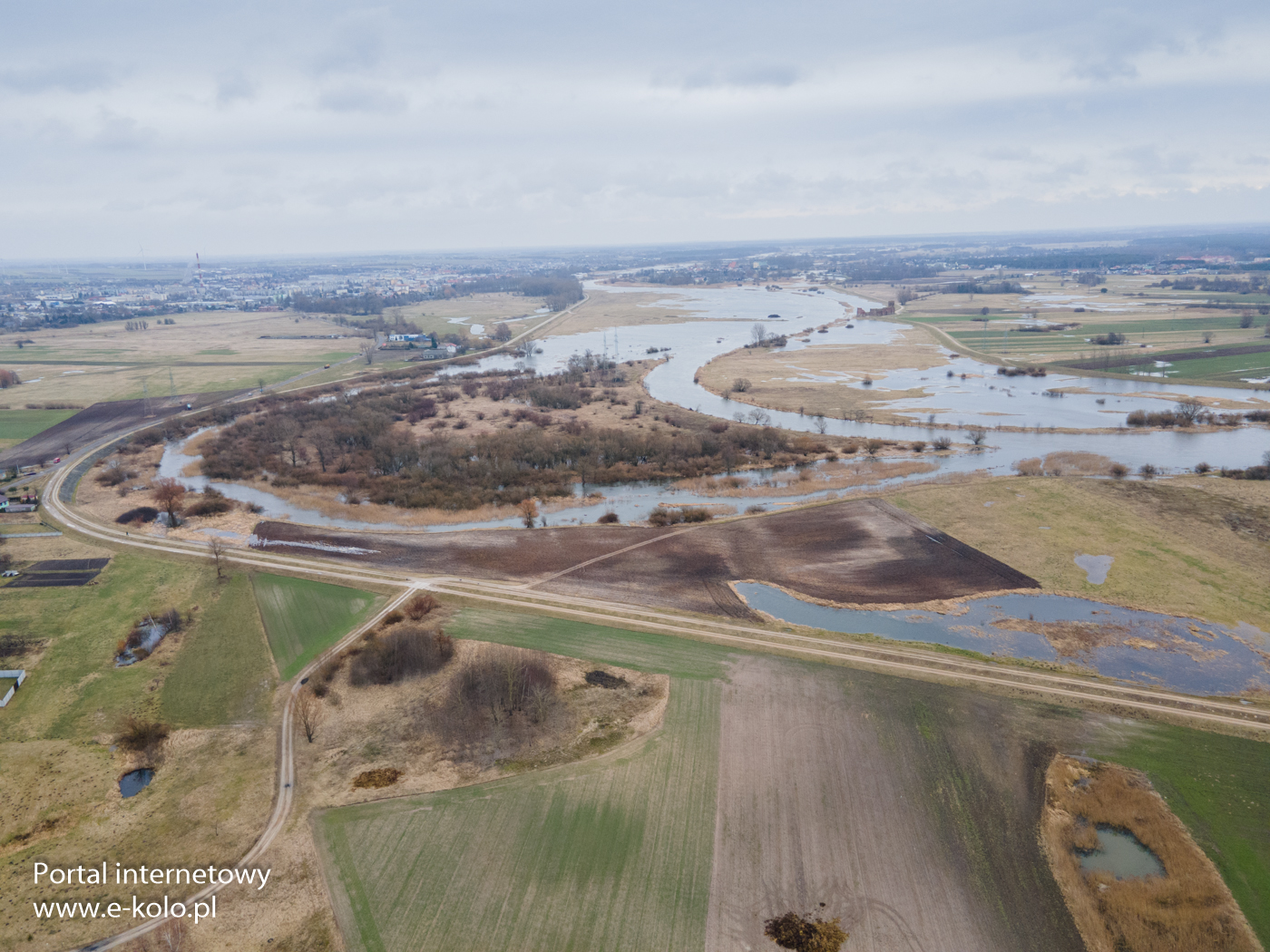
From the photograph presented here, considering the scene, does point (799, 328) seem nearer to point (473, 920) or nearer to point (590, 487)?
point (590, 487)

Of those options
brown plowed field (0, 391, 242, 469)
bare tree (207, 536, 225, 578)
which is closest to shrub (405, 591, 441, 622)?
bare tree (207, 536, 225, 578)

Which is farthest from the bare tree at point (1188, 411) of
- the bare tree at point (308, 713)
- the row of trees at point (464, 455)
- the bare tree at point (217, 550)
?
the bare tree at point (217, 550)

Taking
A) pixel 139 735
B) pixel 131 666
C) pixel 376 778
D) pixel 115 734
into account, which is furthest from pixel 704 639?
pixel 131 666

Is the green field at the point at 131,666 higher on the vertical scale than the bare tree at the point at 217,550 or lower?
lower

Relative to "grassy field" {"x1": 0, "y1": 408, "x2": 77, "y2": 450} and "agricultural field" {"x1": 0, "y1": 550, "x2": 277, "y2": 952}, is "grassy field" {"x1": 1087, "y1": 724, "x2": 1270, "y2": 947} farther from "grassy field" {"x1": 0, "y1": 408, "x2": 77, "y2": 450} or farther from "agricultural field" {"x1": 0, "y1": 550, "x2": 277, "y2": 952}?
"grassy field" {"x1": 0, "y1": 408, "x2": 77, "y2": 450}

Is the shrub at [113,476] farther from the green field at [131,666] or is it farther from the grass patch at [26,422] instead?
the green field at [131,666]

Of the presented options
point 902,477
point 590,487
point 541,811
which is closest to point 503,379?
point 590,487
